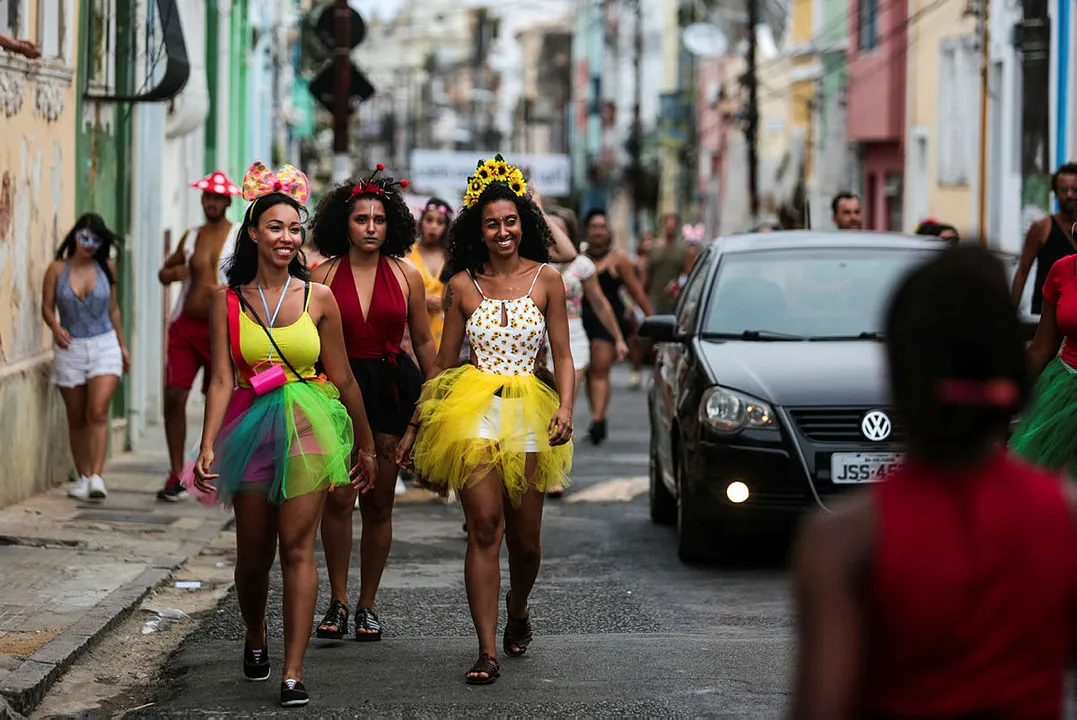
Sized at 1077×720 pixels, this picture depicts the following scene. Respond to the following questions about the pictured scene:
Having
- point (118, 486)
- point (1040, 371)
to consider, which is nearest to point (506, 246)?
point (1040, 371)

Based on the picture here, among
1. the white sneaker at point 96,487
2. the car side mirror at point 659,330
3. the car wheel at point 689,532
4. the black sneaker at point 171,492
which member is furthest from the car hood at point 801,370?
the white sneaker at point 96,487

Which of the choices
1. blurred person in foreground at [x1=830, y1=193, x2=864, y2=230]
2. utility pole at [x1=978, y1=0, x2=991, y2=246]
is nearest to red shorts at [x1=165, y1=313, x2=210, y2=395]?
blurred person in foreground at [x1=830, y1=193, x2=864, y2=230]

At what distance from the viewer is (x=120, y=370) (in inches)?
494

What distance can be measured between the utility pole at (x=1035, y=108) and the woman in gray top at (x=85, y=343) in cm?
1229

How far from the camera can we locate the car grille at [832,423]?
943 centimetres

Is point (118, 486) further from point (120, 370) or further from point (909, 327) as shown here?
point (909, 327)

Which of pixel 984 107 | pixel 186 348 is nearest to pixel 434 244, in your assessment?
pixel 186 348

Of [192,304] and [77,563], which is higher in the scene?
[192,304]

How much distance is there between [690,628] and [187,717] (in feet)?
7.98

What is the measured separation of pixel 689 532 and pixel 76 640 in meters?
3.43

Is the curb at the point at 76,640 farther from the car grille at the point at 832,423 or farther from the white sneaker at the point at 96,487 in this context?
the car grille at the point at 832,423

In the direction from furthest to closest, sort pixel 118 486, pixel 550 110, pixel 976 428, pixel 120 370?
pixel 550 110 → pixel 118 486 → pixel 120 370 → pixel 976 428

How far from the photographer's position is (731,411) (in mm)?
9609

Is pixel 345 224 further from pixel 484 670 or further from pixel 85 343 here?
pixel 85 343
